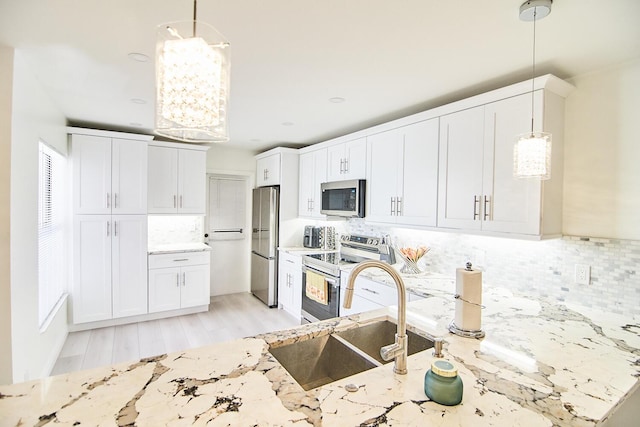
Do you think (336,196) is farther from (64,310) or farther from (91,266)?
(64,310)

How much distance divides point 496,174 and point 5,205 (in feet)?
10.3

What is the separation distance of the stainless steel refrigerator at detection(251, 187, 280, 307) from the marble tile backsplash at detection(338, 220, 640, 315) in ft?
7.77

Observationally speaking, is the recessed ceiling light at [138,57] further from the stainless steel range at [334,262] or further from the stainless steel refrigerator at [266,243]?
the stainless steel refrigerator at [266,243]

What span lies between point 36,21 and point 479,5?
7.27 feet

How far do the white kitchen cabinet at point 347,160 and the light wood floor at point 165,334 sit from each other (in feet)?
6.48

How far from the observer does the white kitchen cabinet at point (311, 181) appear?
418cm

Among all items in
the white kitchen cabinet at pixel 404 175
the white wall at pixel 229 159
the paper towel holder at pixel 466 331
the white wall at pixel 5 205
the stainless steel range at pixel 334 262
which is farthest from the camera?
A: the white wall at pixel 229 159

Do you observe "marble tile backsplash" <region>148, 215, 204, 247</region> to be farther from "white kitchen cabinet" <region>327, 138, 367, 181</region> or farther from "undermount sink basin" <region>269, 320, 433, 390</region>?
"undermount sink basin" <region>269, 320, 433, 390</region>

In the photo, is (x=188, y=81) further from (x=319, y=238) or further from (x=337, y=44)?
(x=319, y=238)

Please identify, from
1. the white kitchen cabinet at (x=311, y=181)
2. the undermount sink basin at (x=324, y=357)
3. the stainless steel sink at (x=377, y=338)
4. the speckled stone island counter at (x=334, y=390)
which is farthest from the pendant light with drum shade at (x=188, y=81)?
the white kitchen cabinet at (x=311, y=181)

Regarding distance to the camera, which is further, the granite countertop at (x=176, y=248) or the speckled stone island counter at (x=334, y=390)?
the granite countertop at (x=176, y=248)

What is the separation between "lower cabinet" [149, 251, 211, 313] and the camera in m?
4.14

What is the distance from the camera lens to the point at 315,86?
99.7 inches

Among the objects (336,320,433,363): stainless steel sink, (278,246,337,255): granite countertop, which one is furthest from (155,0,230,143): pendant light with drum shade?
(278,246,337,255): granite countertop
